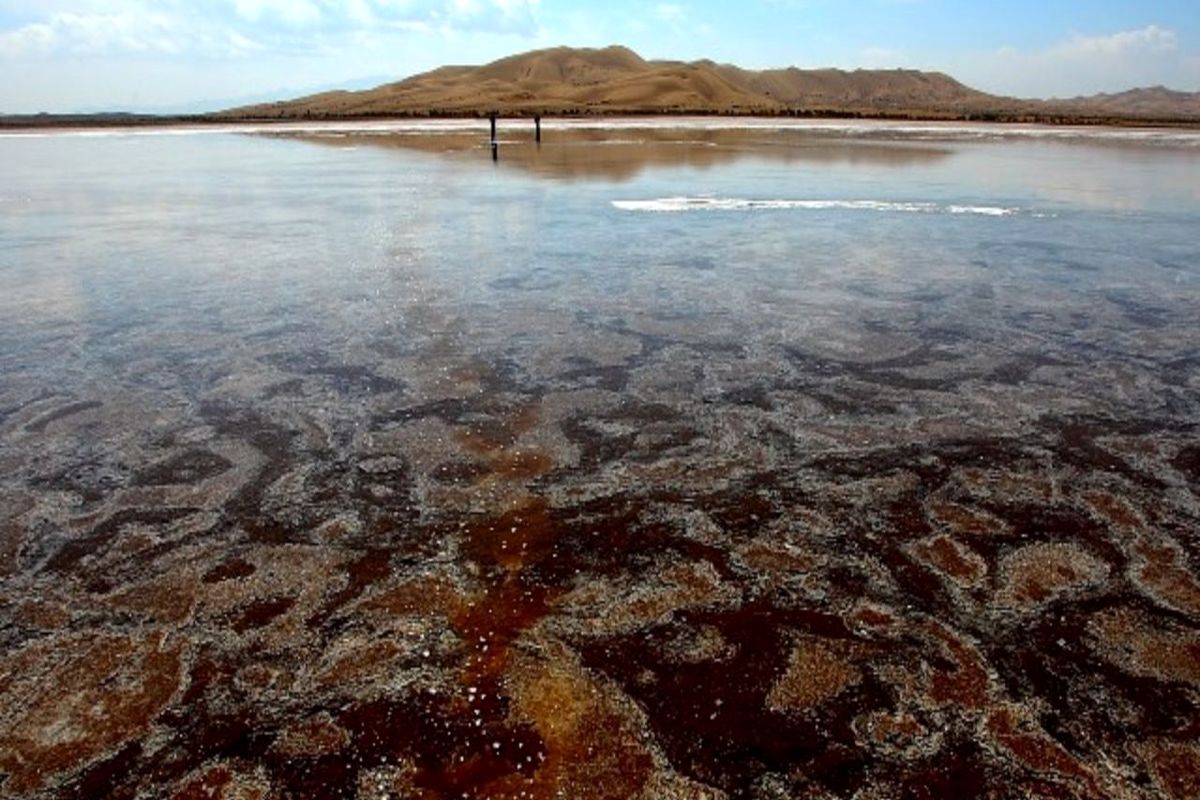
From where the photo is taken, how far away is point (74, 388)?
725 centimetres

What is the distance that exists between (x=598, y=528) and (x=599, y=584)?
617mm

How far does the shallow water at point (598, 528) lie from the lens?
3.32m

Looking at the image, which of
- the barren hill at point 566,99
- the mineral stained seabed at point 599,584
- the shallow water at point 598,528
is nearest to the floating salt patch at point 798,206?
the shallow water at point 598,528

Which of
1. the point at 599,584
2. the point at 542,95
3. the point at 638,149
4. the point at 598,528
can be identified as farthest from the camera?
the point at 542,95

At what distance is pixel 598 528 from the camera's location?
4980 mm

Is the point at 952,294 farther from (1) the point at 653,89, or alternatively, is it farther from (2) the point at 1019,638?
(1) the point at 653,89

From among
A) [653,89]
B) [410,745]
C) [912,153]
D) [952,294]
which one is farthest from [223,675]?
[653,89]

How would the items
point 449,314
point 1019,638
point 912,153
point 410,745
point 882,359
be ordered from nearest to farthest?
point 410,745 → point 1019,638 → point 882,359 → point 449,314 → point 912,153

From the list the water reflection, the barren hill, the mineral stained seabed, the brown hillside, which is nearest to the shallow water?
the mineral stained seabed

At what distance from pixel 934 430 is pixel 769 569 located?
2.71m

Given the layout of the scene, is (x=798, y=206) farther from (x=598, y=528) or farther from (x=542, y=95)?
(x=542, y=95)

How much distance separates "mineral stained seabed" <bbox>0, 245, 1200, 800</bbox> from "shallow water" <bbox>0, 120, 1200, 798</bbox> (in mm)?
21

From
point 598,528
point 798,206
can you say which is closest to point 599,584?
point 598,528

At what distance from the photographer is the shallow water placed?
10.9 feet
